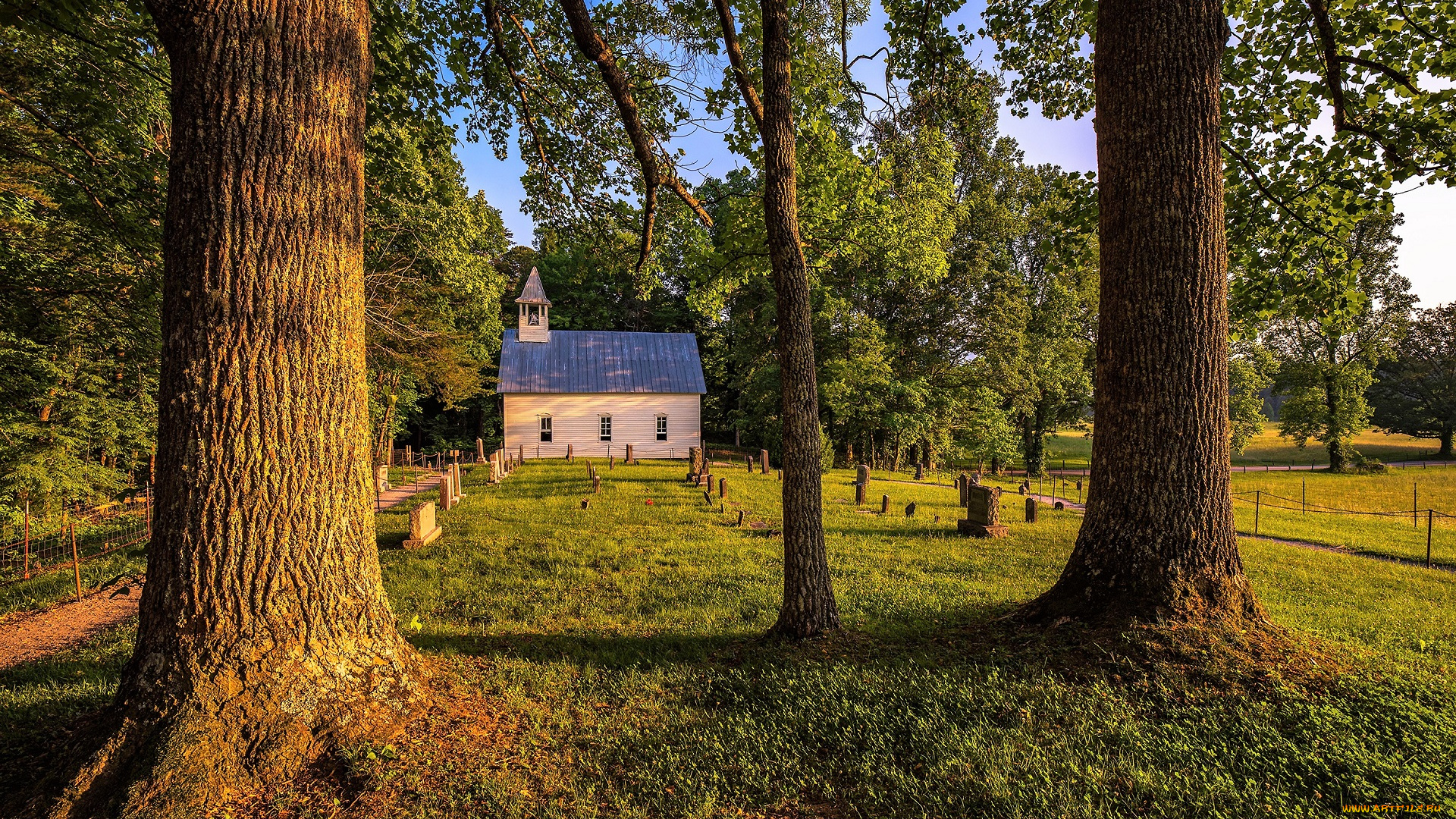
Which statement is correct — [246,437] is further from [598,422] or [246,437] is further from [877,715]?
[598,422]

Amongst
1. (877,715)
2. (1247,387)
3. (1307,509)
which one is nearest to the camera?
(877,715)

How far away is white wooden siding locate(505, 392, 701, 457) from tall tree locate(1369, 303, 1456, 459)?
49025mm

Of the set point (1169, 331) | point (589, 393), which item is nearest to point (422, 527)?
point (1169, 331)

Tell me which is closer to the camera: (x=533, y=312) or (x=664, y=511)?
(x=664, y=511)

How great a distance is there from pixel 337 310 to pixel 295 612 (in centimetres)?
163

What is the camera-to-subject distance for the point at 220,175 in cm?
291

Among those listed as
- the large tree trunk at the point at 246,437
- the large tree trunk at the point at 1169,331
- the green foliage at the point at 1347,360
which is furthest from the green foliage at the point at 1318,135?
the green foliage at the point at 1347,360

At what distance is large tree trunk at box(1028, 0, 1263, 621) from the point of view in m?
4.09

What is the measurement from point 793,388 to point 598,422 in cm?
2551

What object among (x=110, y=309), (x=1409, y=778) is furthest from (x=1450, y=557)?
(x=110, y=309)

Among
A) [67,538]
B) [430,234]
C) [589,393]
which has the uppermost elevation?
[430,234]

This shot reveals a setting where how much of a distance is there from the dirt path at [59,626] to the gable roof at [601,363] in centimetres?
2156

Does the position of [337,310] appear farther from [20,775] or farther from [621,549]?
[621,549]

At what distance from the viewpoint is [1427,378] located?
41.3 metres
